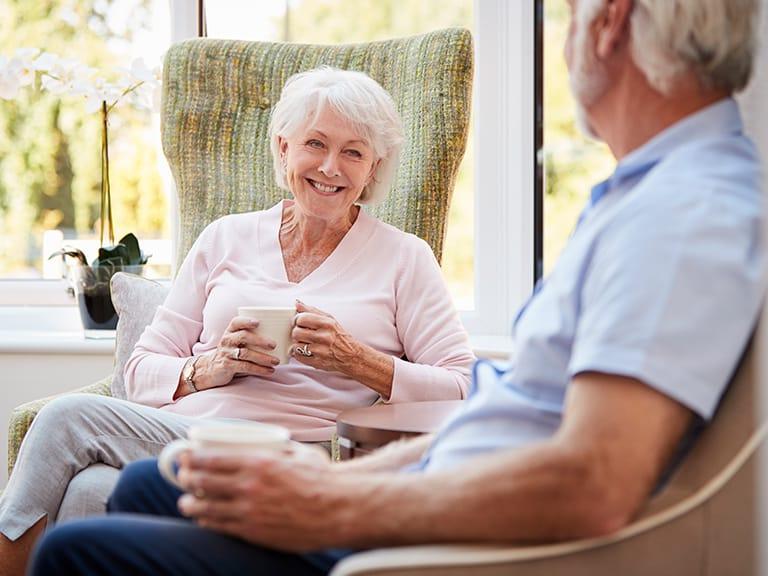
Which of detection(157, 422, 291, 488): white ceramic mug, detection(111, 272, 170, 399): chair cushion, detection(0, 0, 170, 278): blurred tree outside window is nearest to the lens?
detection(157, 422, 291, 488): white ceramic mug

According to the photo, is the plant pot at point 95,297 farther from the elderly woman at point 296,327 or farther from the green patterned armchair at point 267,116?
the elderly woman at point 296,327

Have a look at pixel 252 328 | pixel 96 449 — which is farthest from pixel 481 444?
pixel 96 449

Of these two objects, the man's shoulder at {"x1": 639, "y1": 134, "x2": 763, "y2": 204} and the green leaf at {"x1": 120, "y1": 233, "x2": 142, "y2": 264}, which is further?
the green leaf at {"x1": 120, "y1": 233, "x2": 142, "y2": 264}

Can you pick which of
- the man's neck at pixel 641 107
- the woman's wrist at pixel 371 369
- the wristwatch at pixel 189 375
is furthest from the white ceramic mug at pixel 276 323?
the man's neck at pixel 641 107

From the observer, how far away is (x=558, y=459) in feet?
2.87

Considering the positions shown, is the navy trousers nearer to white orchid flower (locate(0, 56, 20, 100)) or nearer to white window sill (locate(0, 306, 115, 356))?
white window sill (locate(0, 306, 115, 356))

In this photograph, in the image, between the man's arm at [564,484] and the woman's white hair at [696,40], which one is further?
the woman's white hair at [696,40]

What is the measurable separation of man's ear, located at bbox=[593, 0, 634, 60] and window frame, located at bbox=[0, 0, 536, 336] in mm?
1838

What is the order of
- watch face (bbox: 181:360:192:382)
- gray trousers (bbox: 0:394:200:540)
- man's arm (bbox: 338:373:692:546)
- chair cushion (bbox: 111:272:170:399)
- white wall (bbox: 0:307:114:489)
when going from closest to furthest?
man's arm (bbox: 338:373:692:546) → gray trousers (bbox: 0:394:200:540) → watch face (bbox: 181:360:192:382) → chair cushion (bbox: 111:272:170:399) → white wall (bbox: 0:307:114:489)

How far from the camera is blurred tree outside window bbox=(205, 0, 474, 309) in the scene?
119 inches

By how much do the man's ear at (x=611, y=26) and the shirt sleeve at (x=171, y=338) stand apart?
1.18m

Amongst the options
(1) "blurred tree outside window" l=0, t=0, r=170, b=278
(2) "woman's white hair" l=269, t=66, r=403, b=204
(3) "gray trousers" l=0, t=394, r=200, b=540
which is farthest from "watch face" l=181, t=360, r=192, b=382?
(1) "blurred tree outside window" l=0, t=0, r=170, b=278

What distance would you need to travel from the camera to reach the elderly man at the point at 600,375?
0.88m

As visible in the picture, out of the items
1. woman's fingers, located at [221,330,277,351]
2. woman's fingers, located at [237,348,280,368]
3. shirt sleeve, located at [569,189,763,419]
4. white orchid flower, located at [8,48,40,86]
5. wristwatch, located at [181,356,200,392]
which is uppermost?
white orchid flower, located at [8,48,40,86]
